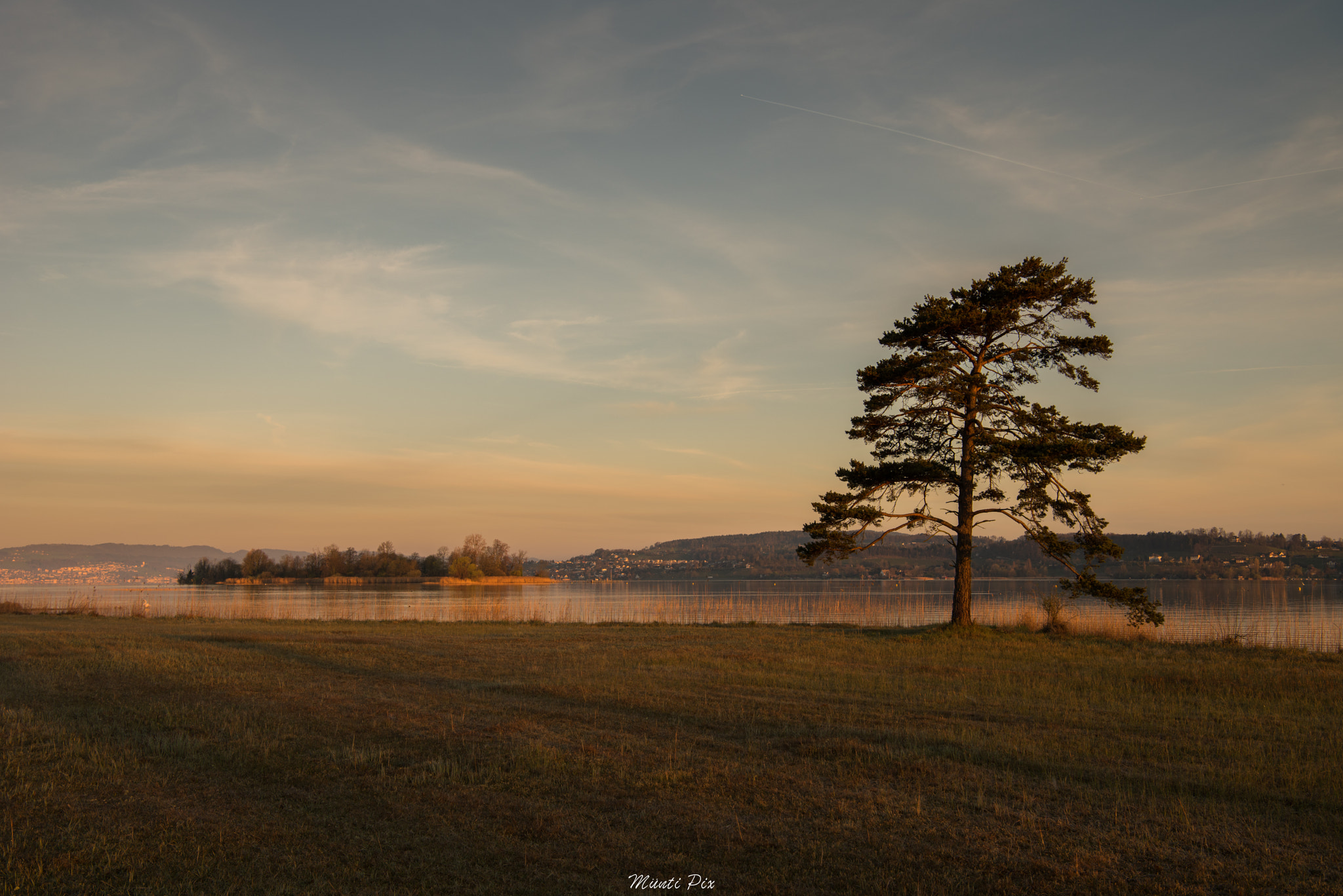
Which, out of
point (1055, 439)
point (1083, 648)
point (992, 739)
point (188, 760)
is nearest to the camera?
point (188, 760)

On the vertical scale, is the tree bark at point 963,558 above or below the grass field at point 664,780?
above

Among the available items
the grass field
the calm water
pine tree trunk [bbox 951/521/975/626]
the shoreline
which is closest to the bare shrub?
the calm water

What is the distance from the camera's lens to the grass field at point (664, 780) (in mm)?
5832

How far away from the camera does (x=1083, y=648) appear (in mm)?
20734

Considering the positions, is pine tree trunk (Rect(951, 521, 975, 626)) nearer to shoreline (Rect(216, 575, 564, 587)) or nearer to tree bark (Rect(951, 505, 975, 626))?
tree bark (Rect(951, 505, 975, 626))

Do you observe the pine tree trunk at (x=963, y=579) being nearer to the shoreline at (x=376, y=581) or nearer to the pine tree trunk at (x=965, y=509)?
the pine tree trunk at (x=965, y=509)

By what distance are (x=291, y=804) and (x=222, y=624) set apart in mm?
26889

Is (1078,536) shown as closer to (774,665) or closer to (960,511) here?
(960,511)

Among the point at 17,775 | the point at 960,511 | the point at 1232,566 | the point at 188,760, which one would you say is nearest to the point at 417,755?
the point at 188,760

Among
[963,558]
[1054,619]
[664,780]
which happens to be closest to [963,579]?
[963,558]

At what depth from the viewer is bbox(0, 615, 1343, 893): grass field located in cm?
583

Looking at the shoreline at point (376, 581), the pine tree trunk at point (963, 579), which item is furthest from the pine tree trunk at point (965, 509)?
the shoreline at point (376, 581)

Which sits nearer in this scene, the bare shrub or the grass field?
the grass field

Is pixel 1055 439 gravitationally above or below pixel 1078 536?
above
